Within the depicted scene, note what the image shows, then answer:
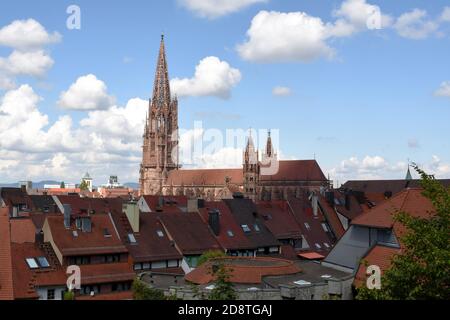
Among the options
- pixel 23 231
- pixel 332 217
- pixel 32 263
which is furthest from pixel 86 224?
pixel 332 217

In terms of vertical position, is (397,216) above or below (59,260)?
above

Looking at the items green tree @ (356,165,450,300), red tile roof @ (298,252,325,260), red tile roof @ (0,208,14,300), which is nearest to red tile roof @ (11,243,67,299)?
red tile roof @ (0,208,14,300)

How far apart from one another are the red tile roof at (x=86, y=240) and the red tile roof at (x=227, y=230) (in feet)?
37.8

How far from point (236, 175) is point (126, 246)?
120407 mm

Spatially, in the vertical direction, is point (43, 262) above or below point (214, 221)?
below

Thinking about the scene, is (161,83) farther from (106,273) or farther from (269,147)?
(106,273)

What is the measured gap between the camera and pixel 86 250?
37.8 meters

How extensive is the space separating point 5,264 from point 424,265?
2243cm

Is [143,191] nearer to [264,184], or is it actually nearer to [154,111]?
[154,111]

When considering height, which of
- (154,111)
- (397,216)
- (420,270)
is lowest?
(420,270)

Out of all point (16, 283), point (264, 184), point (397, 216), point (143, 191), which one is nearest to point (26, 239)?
point (16, 283)

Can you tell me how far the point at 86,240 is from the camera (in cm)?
3878

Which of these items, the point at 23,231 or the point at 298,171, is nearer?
the point at 23,231

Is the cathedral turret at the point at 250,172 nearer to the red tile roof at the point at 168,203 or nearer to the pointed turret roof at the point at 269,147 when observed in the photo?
the pointed turret roof at the point at 269,147
